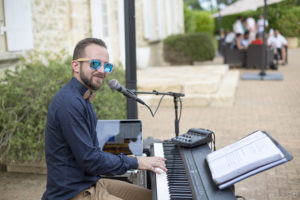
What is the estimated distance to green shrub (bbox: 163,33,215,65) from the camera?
15.8 m

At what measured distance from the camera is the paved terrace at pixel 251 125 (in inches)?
170

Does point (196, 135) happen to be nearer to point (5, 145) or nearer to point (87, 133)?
point (87, 133)

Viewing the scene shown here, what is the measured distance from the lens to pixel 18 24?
6281 millimetres

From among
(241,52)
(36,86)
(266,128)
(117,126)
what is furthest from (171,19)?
(117,126)

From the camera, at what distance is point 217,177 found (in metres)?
2.06

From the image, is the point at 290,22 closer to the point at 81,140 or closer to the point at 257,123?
the point at 257,123

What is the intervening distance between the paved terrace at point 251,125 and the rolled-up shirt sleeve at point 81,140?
2.28 meters

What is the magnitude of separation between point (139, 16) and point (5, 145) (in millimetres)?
10210

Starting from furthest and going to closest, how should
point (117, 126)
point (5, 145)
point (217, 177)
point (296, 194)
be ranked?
point (5, 145) → point (296, 194) → point (117, 126) → point (217, 177)

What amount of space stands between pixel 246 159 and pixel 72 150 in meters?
0.95

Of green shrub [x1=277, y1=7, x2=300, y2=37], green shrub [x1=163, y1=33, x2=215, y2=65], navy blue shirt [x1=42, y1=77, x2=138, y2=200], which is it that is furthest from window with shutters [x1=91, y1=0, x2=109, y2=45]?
green shrub [x1=277, y1=7, x2=300, y2=37]

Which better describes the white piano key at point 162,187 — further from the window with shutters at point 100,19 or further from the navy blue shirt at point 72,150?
the window with shutters at point 100,19

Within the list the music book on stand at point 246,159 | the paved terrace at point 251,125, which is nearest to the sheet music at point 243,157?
the music book on stand at point 246,159

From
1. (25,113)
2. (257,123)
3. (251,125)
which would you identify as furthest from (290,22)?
(25,113)
